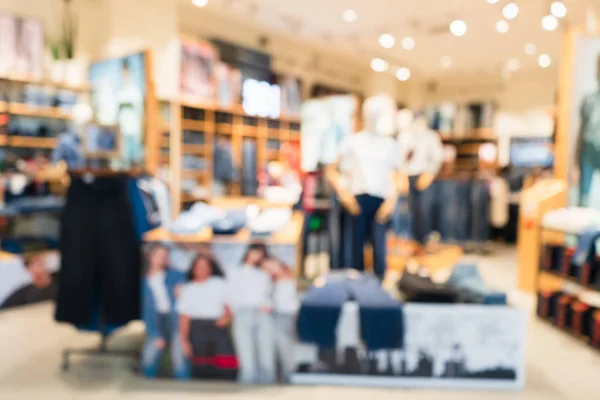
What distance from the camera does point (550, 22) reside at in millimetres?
6488

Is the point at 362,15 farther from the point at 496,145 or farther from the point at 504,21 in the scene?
the point at 496,145

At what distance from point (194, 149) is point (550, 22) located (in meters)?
4.94

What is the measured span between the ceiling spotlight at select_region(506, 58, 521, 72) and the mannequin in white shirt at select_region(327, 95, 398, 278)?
247 inches

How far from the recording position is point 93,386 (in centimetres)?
295

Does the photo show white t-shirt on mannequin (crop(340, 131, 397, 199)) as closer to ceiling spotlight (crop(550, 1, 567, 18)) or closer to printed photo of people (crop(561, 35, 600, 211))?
printed photo of people (crop(561, 35, 600, 211))

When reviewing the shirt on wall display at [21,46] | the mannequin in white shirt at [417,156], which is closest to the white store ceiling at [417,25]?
the mannequin in white shirt at [417,156]

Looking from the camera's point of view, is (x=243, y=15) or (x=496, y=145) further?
(x=496, y=145)

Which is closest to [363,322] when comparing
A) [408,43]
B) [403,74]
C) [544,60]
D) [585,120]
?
[585,120]

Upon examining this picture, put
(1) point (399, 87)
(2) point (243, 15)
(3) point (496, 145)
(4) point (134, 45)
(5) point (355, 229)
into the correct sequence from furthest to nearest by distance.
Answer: (1) point (399, 87)
(3) point (496, 145)
(2) point (243, 15)
(4) point (134, 45)
(5) point (355, 229)

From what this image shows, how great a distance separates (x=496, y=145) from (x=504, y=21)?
4.35 metres

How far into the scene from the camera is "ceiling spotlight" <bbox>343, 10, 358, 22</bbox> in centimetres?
677

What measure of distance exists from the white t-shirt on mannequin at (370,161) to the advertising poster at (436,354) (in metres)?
1.60

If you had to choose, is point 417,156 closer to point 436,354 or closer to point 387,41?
point 387,41

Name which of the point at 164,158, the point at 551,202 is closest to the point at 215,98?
the point at 164,158
